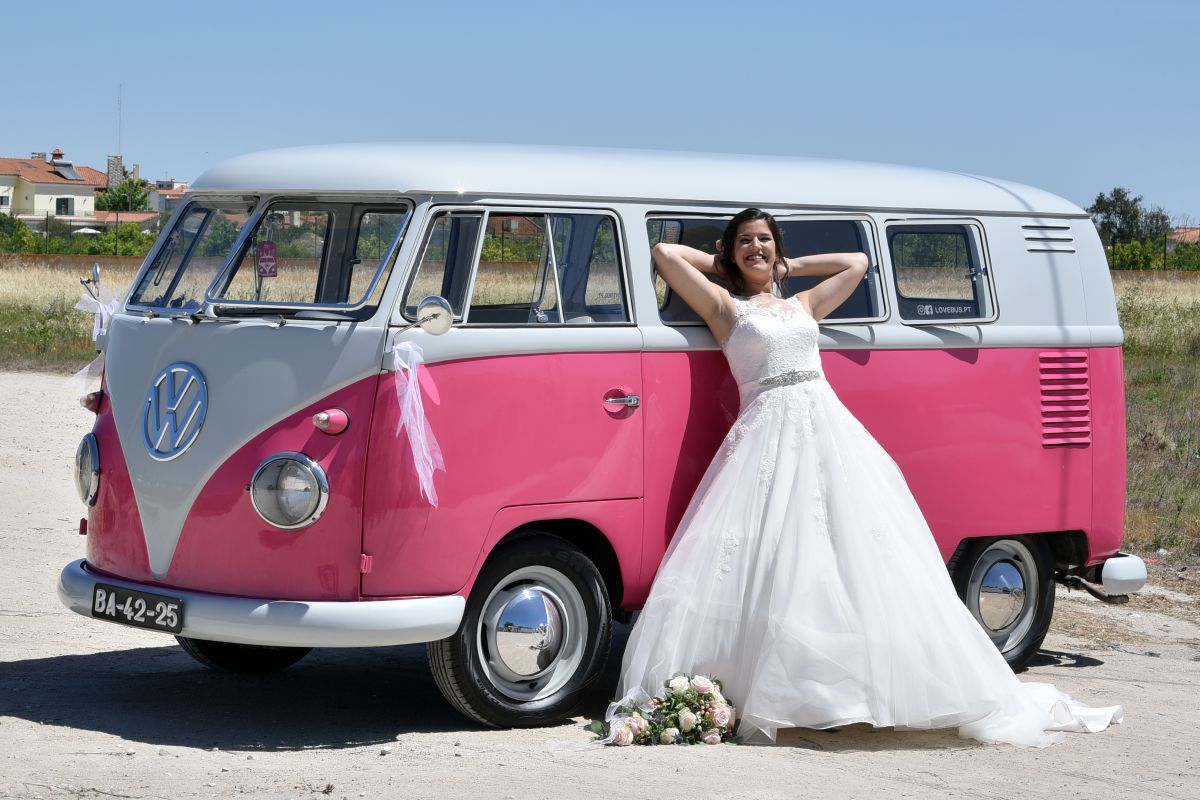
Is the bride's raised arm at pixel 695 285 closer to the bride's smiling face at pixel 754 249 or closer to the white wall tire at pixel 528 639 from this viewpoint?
the bride's smiling face at pixel 754 249

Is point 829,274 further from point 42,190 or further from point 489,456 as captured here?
point 42,190

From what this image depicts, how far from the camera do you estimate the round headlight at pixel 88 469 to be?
255 inches

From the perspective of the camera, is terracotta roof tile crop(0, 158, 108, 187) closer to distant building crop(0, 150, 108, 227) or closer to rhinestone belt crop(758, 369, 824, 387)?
distant building crop(0, 150, 108, 227)

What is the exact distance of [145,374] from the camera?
6.36 metres

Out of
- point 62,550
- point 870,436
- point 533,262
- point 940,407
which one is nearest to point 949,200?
point 940,407

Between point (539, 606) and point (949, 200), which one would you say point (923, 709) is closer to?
point (539, 606)

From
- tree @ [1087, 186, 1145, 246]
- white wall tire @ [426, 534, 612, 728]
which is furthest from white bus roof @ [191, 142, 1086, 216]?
tree @ [1087, 186, 1145, 246]

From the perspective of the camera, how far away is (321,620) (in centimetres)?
579

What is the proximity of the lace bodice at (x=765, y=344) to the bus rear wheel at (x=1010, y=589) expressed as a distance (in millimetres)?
1652

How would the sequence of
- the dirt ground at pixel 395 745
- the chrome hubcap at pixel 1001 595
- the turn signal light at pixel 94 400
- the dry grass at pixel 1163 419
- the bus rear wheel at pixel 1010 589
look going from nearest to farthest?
the dirt ground at pixel 395 745, the turn signal light at pixel 94 400, the bus rear wheel at pixel 1010 589, the chrome hubcap at pixel 1001 595, the dry grass at pixel 1163 419

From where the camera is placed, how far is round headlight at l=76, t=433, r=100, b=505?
648 cm

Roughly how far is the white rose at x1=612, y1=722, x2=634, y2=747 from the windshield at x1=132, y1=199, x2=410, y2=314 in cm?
193

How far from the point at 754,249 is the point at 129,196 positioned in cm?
7029

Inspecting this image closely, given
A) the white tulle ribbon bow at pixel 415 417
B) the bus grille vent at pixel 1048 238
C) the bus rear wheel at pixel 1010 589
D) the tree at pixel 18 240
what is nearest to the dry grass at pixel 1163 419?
the bus rear wheel at pixel 1010 589
